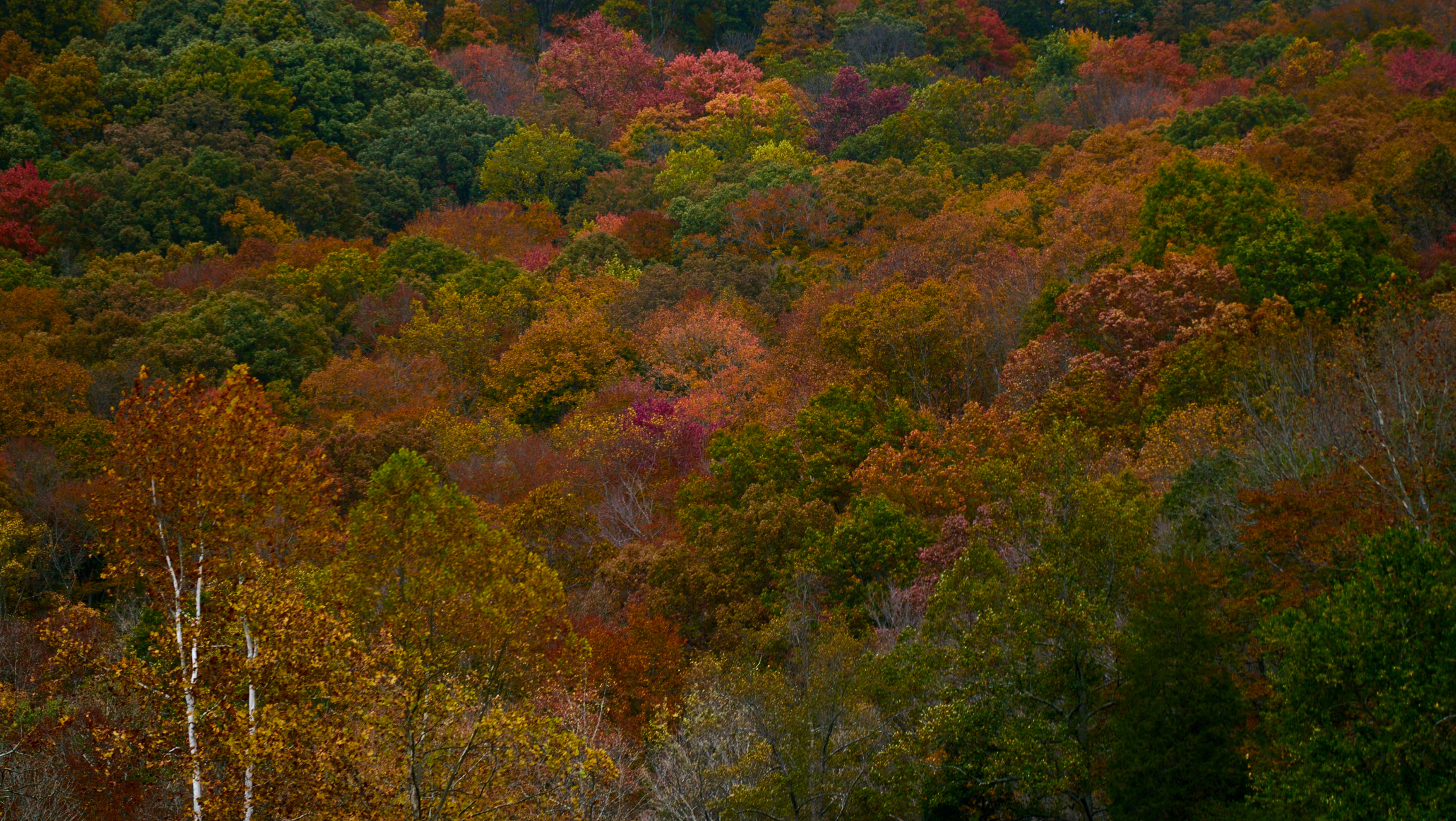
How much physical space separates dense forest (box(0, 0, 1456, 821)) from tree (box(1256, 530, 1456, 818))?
6cm

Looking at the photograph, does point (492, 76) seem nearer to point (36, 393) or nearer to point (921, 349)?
point (36, 393)

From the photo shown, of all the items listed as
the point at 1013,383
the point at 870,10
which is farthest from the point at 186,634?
the point at 870,10

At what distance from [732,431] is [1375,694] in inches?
1028

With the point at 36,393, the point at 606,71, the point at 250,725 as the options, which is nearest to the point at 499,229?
the point at 606,71

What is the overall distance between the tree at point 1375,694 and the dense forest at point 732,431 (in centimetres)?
6

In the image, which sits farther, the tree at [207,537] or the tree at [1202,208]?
the tree at [1202,208]

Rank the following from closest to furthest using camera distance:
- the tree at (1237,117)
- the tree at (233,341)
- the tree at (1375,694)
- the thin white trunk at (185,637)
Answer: the tree at (1375,694) < the thin white trunk at (185,637) < the tree at (233,341) < the tree at (1237,117)

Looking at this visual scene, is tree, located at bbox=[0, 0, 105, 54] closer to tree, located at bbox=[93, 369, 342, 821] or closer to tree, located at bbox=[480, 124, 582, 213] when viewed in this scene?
tree, located at bbox=[480, 124, 582, 213]

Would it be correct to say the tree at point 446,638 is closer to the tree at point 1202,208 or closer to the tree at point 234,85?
the tree at point 1202,208

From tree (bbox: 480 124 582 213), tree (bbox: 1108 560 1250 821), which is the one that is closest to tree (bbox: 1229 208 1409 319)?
tree (bbox: 1108 560 1250 821)

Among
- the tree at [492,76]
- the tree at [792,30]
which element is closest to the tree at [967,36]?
the tree at [792,30]

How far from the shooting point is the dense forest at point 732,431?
55.2 ft

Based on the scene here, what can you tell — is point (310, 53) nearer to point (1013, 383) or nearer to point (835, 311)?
point (835, 311)

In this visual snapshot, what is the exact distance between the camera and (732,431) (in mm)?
39375
